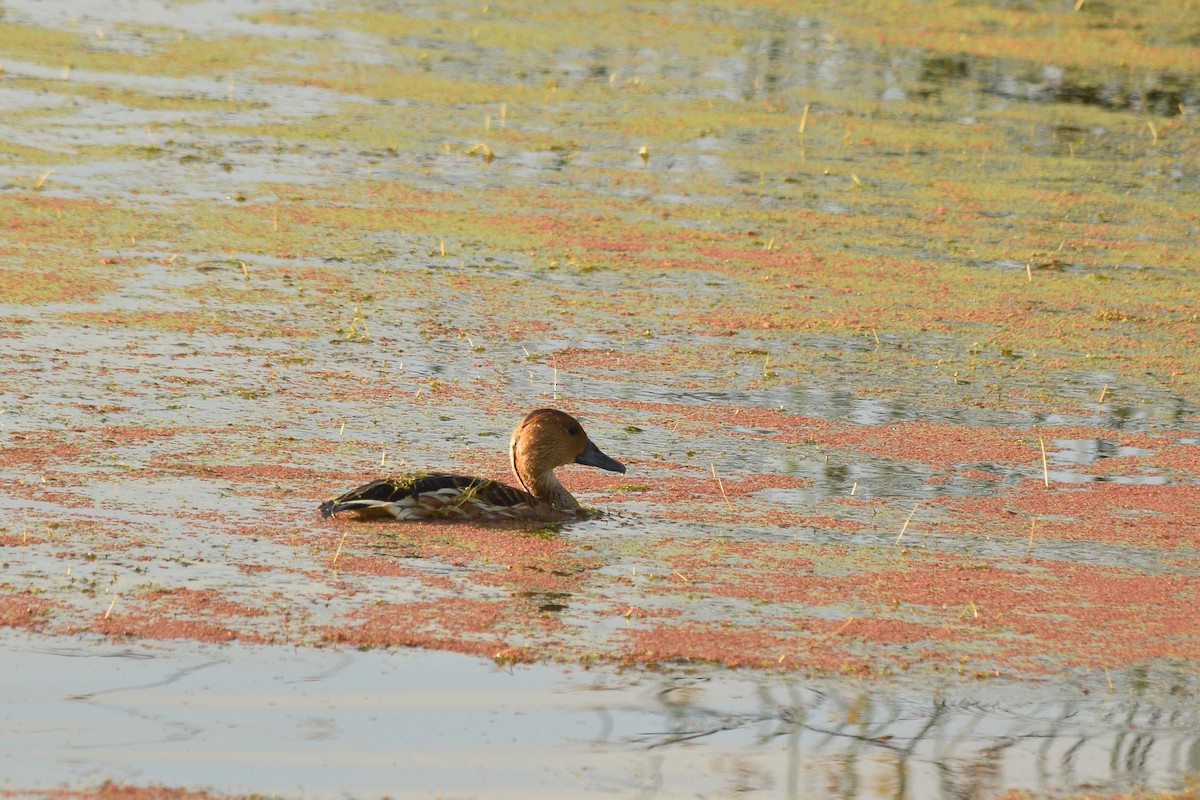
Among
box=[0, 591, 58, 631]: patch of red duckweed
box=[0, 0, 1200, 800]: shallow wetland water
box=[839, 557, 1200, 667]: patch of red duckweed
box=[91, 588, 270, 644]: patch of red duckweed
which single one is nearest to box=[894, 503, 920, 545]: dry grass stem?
box=[0, 0, 1200, 800]: shallow wetland water

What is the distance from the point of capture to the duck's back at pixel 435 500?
576cm

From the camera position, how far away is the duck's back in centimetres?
576

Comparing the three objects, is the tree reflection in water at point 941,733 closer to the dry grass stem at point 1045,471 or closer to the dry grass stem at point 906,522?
the dry grass stem at point 906,522

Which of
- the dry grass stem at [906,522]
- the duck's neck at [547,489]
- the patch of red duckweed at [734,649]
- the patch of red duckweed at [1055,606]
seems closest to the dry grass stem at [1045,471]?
the dry grass stem at [906,522]

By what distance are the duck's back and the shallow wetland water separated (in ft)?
0.26

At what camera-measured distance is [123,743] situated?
13.4 ft

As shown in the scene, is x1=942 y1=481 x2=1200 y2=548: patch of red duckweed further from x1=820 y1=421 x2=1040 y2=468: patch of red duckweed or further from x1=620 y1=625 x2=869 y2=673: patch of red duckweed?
x1=620 y1=625 x2=869 y2=673: patch of red duckweed

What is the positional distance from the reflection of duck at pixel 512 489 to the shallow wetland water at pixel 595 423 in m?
0.09

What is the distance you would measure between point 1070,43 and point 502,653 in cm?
1503

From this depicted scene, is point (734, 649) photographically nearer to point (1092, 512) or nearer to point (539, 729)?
point (539, 729)

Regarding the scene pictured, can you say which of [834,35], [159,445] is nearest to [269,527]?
[159,445]

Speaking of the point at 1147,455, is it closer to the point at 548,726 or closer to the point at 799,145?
the point at 548,726

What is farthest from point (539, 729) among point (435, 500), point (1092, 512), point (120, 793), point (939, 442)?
point (939, 442)

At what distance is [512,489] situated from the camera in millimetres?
6203
